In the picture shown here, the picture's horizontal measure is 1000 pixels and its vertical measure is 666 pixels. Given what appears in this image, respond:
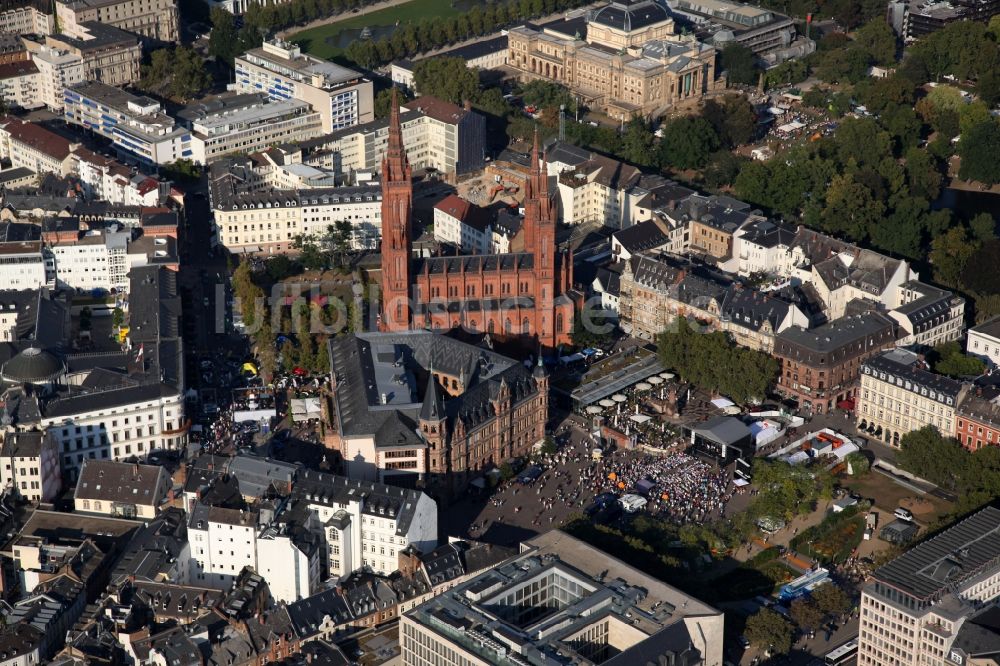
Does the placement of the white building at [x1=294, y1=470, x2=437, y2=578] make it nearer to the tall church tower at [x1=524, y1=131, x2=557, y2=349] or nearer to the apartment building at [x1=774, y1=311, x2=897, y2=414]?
the tall church tower at [x1=524, y1=131, x2=557, y2=349]

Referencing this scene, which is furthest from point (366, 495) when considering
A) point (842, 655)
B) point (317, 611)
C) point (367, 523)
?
point (842, 655)

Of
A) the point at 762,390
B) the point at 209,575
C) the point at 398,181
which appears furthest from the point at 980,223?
the point at 209,575

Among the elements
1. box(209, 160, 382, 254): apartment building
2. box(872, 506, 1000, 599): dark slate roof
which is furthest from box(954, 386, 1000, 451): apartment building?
box(209, 160, 382, 254): apartment building

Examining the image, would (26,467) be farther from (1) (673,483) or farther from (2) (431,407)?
(1) (673,483)

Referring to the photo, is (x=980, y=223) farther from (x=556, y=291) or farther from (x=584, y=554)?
(x=584, y=554)

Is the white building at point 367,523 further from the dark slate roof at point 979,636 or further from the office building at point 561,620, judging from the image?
the dark slate roof at point 979,636
